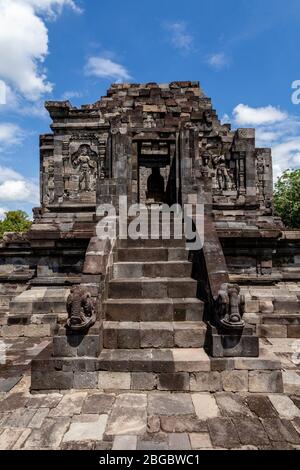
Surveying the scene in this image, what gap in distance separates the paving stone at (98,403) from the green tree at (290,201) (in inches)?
1083

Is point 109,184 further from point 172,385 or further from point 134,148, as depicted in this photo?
point 172,385

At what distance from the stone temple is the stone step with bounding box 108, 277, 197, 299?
2cm

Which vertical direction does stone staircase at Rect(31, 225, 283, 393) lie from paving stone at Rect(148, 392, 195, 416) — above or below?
above

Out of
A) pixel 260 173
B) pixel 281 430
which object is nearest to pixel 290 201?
pixel 260 173

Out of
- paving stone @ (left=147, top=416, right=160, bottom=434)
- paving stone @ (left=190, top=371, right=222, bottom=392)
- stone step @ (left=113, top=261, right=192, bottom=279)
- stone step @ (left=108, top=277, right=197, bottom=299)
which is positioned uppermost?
stone step @ (left=113, top=261, right=192, bottom=279)

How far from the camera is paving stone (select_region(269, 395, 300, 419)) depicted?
3336 mm

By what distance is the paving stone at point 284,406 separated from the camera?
3336mm

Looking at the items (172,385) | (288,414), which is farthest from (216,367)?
(288,414)

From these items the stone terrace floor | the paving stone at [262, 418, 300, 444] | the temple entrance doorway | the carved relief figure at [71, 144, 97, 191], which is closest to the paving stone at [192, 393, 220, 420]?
the stone terrace floor

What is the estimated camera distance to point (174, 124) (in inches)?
411

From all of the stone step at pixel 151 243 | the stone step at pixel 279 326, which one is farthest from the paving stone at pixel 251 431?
the stone step at pixel 151 243

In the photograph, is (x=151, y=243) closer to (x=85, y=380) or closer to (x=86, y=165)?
(x=85, y=380)

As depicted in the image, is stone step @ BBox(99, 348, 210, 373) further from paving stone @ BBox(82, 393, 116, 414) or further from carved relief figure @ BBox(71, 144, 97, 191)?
carved relief figure @ BBox(71, 144, 97, 191)
